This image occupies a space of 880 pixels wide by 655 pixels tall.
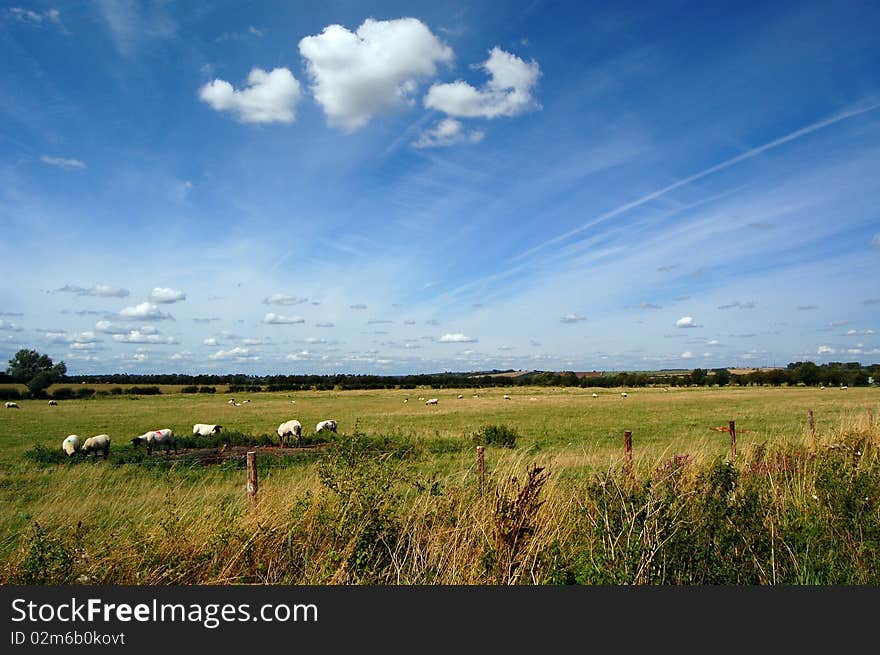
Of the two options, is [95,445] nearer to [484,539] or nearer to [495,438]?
[495,438]

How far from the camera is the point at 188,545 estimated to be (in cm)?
586

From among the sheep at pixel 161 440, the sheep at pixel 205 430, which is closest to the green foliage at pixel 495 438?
the sheep at pixel 161 440

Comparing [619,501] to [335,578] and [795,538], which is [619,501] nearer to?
[795,538]

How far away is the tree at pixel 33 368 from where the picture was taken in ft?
404

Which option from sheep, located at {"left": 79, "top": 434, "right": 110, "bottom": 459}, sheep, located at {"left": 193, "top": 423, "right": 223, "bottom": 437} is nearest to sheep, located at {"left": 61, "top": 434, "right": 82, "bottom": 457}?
sheep, located at {"left": 79, "top": 434, "right": 110, "bottom": 459}

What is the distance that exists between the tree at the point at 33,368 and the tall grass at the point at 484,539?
5555 inches

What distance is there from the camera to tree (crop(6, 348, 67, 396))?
404 feet

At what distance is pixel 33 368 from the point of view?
12988 centimetres

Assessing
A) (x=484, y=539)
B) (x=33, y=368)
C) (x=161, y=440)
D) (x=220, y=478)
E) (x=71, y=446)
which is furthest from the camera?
(x=33, y=368)

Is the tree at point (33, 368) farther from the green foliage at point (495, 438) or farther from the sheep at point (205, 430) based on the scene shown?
the green foliage at point (495, 438)

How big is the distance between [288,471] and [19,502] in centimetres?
729

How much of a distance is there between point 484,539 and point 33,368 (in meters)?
159

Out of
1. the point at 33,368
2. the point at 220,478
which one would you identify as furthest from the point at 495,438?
the point at 33,368

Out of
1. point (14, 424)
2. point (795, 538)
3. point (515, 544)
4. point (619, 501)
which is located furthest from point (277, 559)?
point (14, 424)
